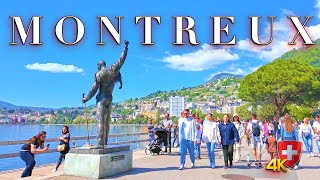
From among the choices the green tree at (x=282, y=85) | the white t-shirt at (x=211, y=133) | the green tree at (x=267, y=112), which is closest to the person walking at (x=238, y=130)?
the white t-shirt at (x=211, y=133)

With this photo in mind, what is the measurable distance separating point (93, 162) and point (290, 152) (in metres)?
4.90

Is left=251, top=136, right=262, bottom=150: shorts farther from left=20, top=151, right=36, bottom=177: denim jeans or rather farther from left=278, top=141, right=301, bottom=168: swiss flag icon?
left=20, top=151, right=36, bottom=177: denim jeans

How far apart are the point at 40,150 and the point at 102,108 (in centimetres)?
192

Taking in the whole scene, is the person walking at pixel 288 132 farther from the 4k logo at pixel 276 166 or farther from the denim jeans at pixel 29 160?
the denim jeans at pixel 29 160

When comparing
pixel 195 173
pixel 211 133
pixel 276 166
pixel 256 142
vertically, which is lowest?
pixel 195 173

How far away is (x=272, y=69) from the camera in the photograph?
57219mm

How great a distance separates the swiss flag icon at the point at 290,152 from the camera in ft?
32.8

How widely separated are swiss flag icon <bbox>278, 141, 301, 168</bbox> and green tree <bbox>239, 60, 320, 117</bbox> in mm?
43184

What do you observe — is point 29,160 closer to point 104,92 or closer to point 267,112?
point 104,92

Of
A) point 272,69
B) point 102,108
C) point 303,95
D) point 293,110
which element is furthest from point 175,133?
point 293,110

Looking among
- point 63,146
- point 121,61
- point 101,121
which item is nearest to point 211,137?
point 101,121

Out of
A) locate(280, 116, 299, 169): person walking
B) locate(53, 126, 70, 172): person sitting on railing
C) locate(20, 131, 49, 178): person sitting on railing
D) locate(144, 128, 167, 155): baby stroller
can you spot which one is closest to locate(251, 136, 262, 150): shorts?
locate(280, 116, 299, 169): person walking

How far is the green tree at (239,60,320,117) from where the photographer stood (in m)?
51.5

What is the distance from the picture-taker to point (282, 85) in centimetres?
5309
